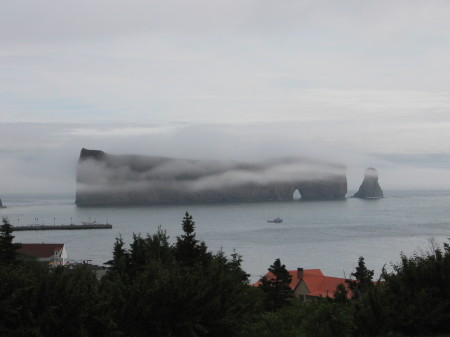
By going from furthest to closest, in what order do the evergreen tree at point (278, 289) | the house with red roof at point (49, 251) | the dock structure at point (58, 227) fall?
the dock structure at point (58, 227) < the house with red roof at point (49, 251) < the evergreen tree at point (278, 289)

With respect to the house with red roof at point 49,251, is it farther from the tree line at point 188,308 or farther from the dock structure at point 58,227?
the dock structure at point 58,227

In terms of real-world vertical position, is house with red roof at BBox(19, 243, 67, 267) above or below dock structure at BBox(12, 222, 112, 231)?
below

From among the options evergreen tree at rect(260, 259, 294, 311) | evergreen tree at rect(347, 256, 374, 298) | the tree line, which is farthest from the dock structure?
the tree line

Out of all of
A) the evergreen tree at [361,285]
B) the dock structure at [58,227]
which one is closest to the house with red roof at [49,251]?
the evergreen tree at [361,285]

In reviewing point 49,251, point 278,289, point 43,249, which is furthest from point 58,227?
point 278,289

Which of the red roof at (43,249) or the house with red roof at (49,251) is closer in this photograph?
the house with red roof at (49,251)

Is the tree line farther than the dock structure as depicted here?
No

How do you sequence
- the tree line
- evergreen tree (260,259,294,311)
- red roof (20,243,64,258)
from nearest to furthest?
the tree line → evergreen tree (260,259,294,311) → red roof (20,243,64,258)

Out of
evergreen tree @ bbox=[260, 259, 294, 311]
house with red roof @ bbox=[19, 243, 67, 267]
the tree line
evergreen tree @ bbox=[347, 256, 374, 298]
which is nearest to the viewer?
the tree line

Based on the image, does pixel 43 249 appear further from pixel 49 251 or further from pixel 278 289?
pixel 278 289

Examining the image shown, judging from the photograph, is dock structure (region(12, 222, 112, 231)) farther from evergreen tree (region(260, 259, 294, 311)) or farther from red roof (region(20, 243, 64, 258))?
evergreen tree (region(260, 259, 294, 311))

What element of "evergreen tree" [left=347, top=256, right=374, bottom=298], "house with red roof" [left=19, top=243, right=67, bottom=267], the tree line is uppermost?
the tree line

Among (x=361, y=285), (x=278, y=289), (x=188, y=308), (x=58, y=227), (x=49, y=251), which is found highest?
(x=188, y=308)

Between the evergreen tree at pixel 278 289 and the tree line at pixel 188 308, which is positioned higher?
the tree line at pixel 188 308
